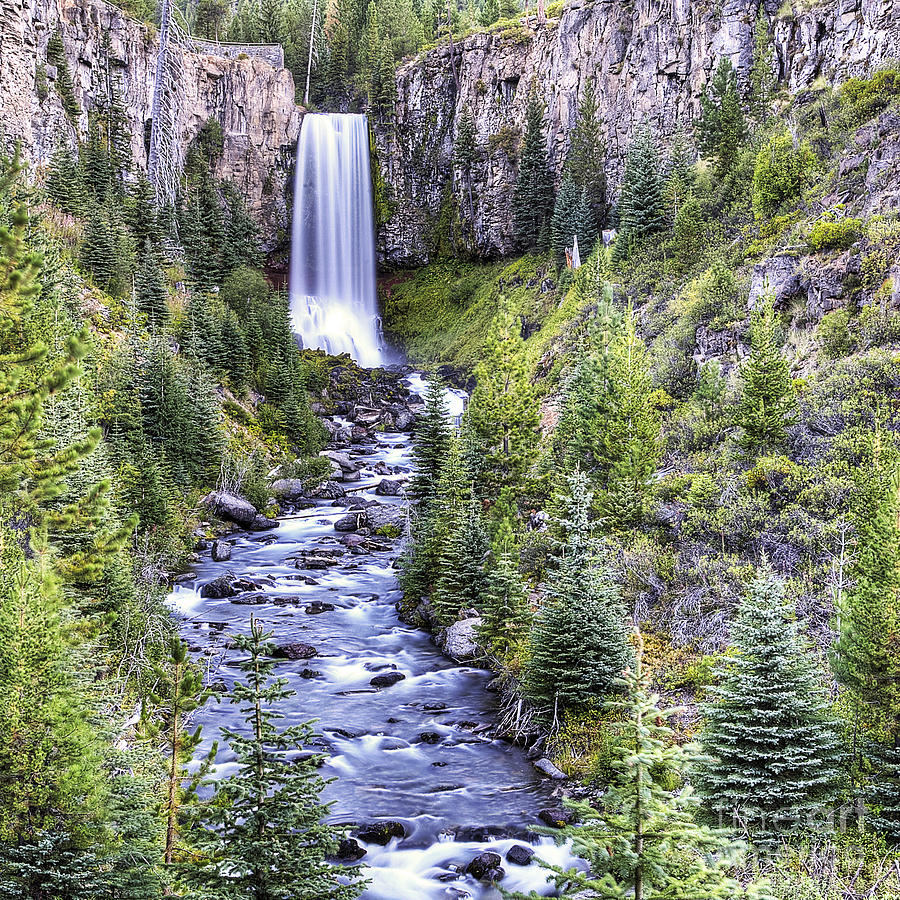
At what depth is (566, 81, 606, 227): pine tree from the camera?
53.8m

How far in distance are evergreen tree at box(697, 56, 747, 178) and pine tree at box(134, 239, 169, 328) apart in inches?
1264

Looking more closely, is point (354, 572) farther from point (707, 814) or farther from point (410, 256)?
point (410, 256)

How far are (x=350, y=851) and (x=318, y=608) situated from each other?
12.3 m

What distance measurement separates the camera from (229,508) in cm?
3138

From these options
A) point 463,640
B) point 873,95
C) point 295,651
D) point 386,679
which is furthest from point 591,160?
point 386,679

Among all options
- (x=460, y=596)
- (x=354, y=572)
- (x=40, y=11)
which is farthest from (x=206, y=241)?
(x=460, y=596)

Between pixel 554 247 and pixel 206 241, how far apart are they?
27507 millimetres

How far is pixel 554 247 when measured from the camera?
55562 mm

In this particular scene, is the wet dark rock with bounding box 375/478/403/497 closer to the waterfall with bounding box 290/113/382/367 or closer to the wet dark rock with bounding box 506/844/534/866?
the wet dark rock with bounding box 506/844/534/866

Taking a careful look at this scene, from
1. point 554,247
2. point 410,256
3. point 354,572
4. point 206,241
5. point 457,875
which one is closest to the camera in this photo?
point 457,875

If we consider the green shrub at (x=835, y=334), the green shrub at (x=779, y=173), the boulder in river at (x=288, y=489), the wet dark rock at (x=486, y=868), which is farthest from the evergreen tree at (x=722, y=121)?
the wet dark rock at (x=486, y=868)

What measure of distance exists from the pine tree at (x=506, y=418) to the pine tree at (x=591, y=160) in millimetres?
30217

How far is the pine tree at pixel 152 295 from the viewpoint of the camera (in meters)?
35.4

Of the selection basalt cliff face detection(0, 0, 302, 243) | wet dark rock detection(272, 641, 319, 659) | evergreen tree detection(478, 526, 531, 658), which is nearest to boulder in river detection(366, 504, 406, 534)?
wet dark rock detection(272, 641, 319, 659)
